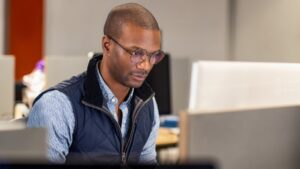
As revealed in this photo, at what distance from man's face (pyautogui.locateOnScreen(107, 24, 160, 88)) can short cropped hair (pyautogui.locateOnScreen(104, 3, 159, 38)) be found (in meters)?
0.02

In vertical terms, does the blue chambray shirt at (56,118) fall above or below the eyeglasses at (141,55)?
below

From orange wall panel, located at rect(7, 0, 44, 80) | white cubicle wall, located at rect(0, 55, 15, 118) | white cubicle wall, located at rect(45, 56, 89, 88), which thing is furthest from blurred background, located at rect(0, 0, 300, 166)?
white cubicle wall, located at rect(0, 55, 15, 118)

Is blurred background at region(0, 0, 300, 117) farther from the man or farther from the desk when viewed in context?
the man

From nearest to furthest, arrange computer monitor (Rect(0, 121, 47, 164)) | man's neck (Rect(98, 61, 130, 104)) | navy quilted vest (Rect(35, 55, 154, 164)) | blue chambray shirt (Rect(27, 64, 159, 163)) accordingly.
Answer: computer monitor (Rect(0, 121, 47, 164)) → blue chambray shirt (Rect(27, 64, 159, 163)) → navy quilted vest (Rect(35, 55, 154, 164)) → man's neck (Rect(98, 61, 130, 104))

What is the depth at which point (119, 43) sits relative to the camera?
160cm

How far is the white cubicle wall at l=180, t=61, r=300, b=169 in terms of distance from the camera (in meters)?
0.82

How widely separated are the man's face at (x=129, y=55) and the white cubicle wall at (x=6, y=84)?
127 centimetres

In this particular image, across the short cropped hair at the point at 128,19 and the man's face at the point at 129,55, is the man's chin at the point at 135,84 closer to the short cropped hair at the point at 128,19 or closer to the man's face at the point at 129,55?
the man's face at the point at 129,55

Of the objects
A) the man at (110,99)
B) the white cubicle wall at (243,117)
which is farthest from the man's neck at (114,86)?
the white cubicle wall at (243,117)

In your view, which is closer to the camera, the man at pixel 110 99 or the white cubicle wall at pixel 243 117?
the white cubicle wall at pixel 243 117

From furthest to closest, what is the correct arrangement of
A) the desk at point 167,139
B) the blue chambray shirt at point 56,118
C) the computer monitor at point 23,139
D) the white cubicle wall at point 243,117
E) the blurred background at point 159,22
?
the blurred background at point 159,22
the desk at point 167,139
the blue chambray shirt at point 56,118
the white cubicle wall at point 243,117
the computer monitor at point 23,139

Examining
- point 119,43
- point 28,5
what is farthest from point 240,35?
point 119,43

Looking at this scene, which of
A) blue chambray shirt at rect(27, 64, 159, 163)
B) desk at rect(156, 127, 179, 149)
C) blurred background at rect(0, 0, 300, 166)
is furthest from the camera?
blurred background at rect(0, 0, 300, 166)

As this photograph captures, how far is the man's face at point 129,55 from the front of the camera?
155cm
